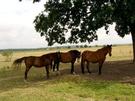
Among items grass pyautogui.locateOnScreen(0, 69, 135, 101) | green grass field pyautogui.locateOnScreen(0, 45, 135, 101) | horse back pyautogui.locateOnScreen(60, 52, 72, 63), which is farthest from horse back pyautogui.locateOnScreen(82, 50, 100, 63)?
grass pyautogui.locateOnScreen(0, 69, 135, 101)

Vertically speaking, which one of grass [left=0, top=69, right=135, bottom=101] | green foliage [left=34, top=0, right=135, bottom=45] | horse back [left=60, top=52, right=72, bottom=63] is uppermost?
green foliage [left=34, top=0, right=135, bottom=45]

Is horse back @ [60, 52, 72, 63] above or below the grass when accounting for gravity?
above

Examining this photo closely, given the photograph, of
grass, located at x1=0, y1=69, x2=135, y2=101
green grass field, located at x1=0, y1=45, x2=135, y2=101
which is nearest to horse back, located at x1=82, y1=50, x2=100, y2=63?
green grass field, located at x1=0, y1=45, x2=135, y2=101

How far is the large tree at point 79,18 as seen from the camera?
2358 cm

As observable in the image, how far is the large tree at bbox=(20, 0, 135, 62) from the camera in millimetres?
23581

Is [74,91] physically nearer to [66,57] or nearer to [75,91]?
[75,91]

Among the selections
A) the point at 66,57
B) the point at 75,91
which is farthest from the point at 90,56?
the point at 75,91

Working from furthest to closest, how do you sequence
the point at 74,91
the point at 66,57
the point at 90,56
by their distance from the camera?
1. the point at 66,57
2. the point at 90,56
3. the point at 74,91

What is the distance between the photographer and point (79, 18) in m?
27.2

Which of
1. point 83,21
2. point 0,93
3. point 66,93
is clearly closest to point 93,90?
point 66,93

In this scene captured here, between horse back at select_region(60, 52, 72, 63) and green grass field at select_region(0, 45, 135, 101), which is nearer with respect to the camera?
green grass field at select_region(0, 45, 135, 101)

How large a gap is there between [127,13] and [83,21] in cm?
437

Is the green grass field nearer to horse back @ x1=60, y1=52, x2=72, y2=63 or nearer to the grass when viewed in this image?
the grass

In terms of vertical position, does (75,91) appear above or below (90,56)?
below
